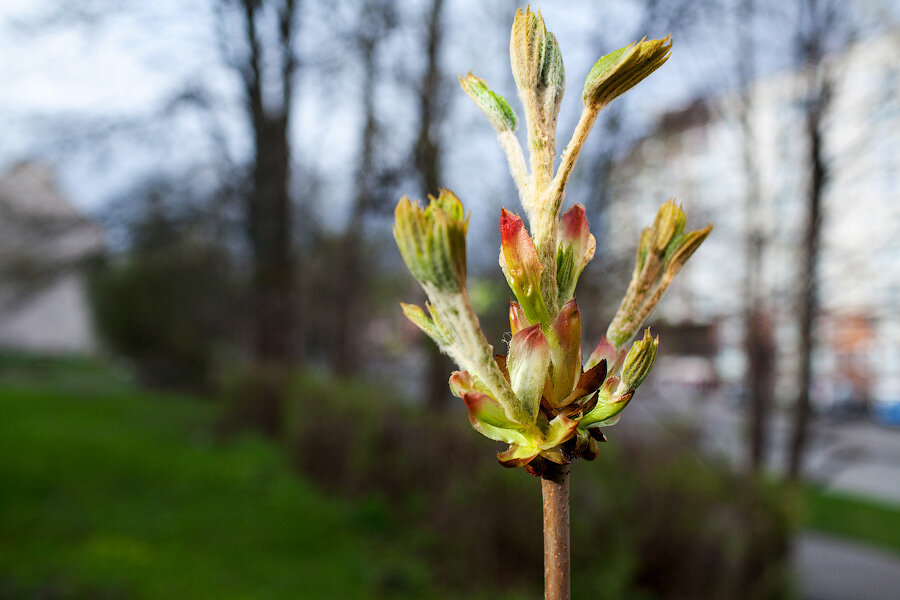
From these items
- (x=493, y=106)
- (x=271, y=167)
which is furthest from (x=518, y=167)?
(x=271, y=167)

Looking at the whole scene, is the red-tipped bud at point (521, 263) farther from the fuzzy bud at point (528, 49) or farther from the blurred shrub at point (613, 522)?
the blurred shrub at point (613, 522)

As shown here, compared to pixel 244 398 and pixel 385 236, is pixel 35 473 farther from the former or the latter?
pixel 385 236

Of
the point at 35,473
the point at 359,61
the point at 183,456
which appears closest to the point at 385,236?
the point at 359,61

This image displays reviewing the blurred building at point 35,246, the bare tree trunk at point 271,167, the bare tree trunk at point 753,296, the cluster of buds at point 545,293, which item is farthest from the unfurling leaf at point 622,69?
the blurred building at point 35,246

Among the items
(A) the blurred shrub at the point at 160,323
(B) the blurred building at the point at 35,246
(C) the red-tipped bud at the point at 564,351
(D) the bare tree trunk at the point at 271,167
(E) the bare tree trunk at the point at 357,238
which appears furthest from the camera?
(A) the blurred shrub at the point at 160,323

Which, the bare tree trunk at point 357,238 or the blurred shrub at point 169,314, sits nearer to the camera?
the bare tree trunk at point 357,238

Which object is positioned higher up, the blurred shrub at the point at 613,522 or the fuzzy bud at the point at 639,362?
the fuzzy bud at the point at 639,362
